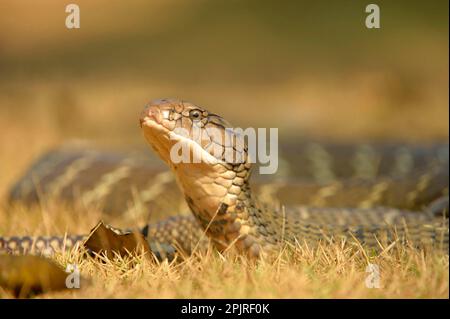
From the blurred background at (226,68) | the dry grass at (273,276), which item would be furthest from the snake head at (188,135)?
the blurred background at (226,68)

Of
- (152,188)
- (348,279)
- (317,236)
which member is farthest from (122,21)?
(348,279)

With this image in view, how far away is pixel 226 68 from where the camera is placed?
22.1m

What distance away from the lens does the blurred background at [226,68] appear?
13570 millimetres

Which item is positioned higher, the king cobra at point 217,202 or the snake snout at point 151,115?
the snake snout at point 151,115

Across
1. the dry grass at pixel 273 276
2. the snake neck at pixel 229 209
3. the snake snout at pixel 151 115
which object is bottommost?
the dry grass at pixel 273 276

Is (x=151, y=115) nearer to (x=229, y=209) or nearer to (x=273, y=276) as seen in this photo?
(x=229, y=209)

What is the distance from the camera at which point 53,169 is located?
854 centimetres

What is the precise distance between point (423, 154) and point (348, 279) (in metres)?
6.35

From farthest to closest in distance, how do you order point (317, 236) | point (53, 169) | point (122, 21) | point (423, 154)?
point (122, 21), point (423, 154), point (53, 169), point (317, 236)

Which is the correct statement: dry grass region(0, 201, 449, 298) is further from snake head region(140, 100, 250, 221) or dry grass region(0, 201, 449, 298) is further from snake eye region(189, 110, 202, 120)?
snake eye region(189, 110, 202, 120)

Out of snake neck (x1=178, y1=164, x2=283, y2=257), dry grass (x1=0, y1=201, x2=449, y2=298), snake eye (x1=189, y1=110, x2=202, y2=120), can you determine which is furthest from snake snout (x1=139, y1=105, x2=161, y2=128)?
dry grass (x1=0, y1=201, x2=449, y2=298)

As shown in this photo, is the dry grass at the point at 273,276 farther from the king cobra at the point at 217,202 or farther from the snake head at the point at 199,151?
the snake head at the point at 199,151
